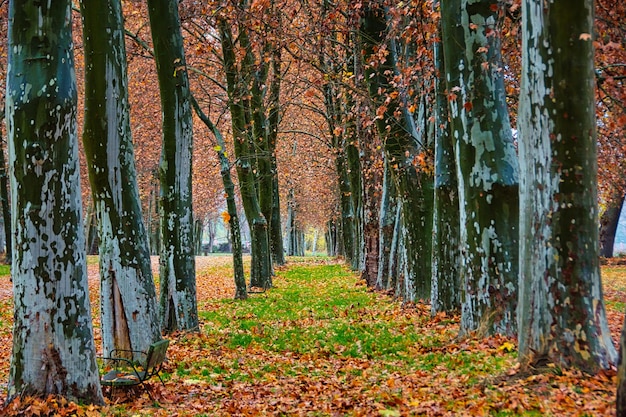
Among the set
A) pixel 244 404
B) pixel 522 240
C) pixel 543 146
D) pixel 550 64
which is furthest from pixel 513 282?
pixel 244 404

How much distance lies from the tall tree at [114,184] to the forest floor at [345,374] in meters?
1.00

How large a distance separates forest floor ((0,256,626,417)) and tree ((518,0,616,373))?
0.37m

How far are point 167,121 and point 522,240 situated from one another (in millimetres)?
7224

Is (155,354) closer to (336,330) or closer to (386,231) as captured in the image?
(336,330)

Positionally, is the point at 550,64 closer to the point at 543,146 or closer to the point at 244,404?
the point at 543,146

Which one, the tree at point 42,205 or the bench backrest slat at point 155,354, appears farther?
the bench backrest slat at point 155,354

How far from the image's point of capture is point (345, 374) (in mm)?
8281

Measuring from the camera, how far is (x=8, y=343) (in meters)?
12.3

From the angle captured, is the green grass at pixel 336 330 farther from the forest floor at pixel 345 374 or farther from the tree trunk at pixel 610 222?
the tree trunk at pixel 610 222

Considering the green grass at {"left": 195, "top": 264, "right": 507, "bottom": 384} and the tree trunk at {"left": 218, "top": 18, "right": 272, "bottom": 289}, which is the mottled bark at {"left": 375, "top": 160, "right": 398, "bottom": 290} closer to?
the green grass at {"left": 195, "top": 264, "right": 507, "bottom": 384}

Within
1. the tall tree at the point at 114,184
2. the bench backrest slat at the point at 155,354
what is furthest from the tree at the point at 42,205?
the tall tree at the point at 114,184

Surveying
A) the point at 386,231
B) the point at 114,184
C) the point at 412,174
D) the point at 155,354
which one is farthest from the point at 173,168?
the point at 386,231

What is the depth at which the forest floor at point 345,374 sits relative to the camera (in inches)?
226

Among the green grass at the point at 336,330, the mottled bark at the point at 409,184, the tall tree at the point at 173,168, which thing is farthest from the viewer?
the mottled bark at the point at 409,184
